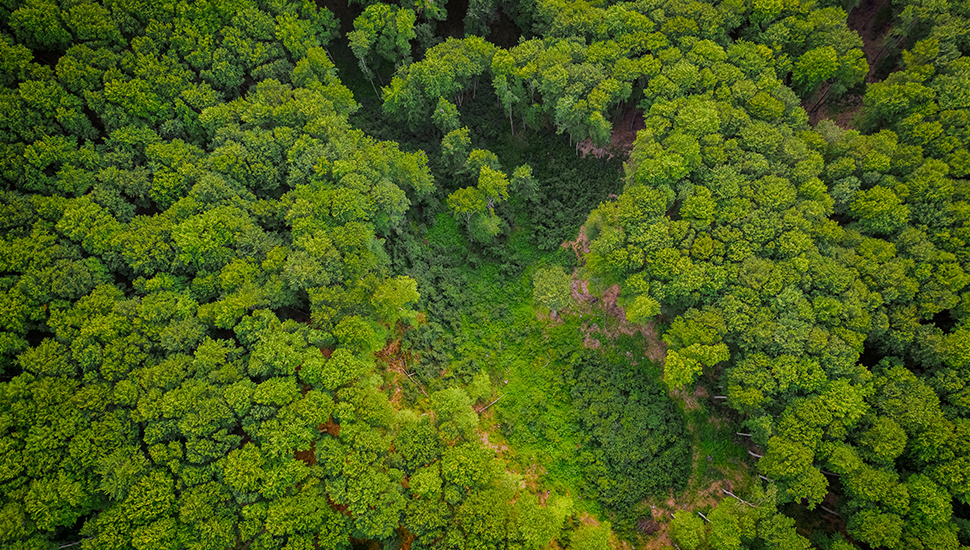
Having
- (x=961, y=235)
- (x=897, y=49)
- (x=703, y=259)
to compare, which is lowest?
(x=703, y=259)

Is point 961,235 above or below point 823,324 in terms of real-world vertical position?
above

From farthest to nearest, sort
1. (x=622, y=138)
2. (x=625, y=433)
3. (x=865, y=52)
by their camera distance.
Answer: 1. (x=865, y=52)
2. (x=622, y=138)
3. (x=625, y=433)

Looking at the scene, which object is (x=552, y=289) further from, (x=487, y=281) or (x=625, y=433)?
(x=625, y=433)

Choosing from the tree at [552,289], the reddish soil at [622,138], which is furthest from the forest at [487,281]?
the reddish soil at [622,138]

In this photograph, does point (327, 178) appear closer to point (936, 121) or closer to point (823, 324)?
point (823, 324)

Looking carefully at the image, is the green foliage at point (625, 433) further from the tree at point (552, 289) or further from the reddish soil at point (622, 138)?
the reddish soil at point (622, 138)

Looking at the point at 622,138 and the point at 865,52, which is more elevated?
the point at 865,52

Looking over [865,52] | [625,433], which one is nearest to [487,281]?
[625,433]

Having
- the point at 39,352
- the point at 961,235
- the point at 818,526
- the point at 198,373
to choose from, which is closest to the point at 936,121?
the point at 961,235

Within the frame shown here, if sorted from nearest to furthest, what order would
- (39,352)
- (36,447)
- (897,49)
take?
(36,447), (39,352), (897,49)

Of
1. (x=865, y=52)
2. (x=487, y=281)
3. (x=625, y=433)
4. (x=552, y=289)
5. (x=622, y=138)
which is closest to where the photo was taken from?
(x=625, y=433)
